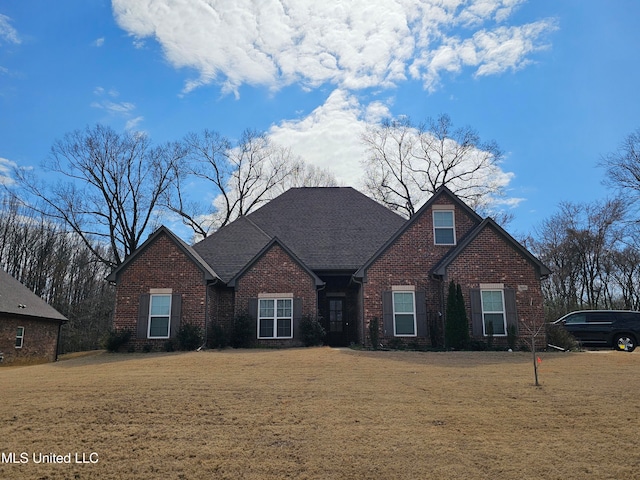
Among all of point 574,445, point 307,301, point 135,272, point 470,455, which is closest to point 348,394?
point 470,455

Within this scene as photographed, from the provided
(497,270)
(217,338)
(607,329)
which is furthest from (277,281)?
(607,329)

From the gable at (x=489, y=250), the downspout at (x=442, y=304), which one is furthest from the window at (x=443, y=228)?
the downspout at (x=442, y=304)

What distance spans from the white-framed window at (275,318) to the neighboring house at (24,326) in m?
10.1

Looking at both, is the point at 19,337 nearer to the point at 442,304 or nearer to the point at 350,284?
the point at 350,284

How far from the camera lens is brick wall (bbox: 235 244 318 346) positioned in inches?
739

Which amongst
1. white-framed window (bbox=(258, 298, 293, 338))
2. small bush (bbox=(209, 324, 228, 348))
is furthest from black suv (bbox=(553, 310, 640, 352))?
small bush (bbox=(209, 324, 228, 348))

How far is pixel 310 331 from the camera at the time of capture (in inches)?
715

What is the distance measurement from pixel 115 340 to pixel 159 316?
1.76m

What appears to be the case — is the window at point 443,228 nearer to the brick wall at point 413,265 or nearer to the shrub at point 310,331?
the brick wall at point 413,265

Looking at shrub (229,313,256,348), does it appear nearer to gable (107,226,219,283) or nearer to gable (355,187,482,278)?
gable (107,226,219,283)

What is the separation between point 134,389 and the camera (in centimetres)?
873

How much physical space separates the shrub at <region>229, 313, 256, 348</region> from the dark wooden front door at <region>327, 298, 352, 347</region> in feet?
12.7

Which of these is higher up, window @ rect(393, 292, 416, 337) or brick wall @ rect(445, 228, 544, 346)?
brick wall @ rect(445, 228, 544, 346)

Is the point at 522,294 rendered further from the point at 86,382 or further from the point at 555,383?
the point at 86,382
